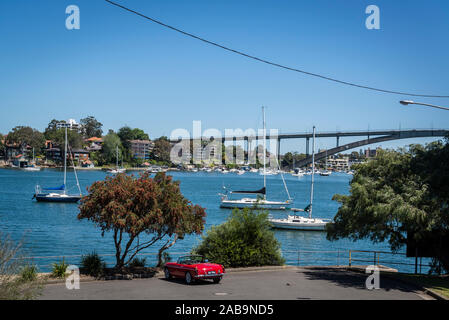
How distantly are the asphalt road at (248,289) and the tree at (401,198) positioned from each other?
269 cm

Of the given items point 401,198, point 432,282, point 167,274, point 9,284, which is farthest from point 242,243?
point 9,284

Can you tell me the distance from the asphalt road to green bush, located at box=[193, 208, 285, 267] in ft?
6.05

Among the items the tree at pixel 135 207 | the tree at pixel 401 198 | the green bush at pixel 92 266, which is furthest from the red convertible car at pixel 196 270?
the tree at pixel 401 198

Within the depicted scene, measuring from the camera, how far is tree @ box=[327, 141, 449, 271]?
19.9 m

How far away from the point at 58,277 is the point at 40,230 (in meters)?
37.6

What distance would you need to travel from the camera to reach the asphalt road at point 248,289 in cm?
1581

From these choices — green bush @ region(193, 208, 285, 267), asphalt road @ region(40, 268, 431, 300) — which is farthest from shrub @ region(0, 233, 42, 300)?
green bush @ region(193, 208, 285, 267)

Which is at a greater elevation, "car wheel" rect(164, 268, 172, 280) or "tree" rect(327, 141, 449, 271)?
"tree" rect(327, 141, 449, 271)

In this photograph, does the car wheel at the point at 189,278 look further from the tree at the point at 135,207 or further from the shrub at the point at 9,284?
the shrub at the point at 9,284

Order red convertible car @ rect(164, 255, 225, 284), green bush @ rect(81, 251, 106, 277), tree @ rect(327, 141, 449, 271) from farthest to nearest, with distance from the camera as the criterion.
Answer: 1. tree @ rect(327, 141, 449, 271)
2. green bush @ rect(81, 251, 106, 277)
3. red convertible car @ rect(164, 255, 225, 284)

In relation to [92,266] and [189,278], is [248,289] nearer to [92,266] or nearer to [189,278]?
[189,278]

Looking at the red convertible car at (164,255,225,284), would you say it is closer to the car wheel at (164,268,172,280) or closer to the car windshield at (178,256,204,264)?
the car windshield at (178,256,204,264)

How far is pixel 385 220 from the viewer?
2066 cm
